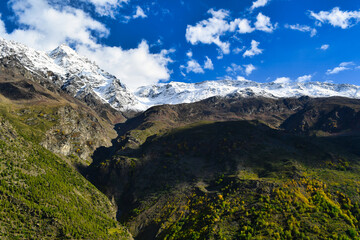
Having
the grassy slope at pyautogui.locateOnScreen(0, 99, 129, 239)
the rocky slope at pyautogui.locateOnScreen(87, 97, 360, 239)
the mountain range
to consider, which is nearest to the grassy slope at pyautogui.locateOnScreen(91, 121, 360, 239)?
the rocky slope at pyautogui.locateOnScreen(87, 97, 360, 239)

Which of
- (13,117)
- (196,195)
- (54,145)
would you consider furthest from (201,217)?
(13,117)

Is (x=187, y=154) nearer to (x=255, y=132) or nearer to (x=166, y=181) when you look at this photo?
(x=166, y=181)

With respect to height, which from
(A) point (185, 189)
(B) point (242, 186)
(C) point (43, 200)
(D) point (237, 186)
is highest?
(B) point (242, 186)

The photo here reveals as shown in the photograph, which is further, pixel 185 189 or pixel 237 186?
pixel 185 189

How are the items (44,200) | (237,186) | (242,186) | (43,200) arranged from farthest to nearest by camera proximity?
(237,186) → (242,186) → (44,200) → (43,200)

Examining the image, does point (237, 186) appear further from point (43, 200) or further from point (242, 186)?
point (43, 200)


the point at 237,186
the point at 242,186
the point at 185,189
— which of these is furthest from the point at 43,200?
the point at 242,186

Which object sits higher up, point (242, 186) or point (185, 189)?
point (242, 186)

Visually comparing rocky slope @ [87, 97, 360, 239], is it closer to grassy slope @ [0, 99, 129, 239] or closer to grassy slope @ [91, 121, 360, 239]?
grassy slope @ [91, 121, 360, 239]
